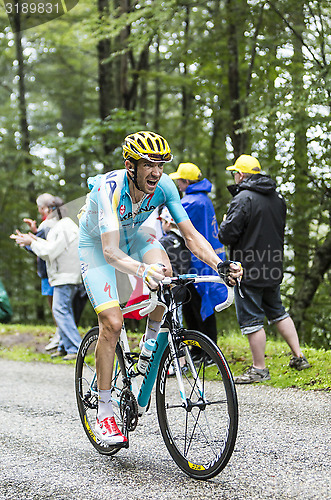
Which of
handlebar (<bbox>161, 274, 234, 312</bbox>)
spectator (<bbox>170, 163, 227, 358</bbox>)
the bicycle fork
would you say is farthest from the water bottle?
spectator (<bbox>170, 163, 227, 358</bbox>)

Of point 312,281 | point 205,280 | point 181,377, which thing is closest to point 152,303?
point 205,280

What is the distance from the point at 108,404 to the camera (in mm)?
4012

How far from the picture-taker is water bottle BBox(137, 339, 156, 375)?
12.6 feet

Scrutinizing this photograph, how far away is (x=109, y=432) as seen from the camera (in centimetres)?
392

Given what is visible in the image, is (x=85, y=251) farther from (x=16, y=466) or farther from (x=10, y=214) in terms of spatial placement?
(x=10, y=214)

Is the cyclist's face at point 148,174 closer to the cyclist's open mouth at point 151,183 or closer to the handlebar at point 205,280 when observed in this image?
the cyclist's open mouth at point 151,183

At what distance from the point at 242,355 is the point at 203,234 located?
5.76 ft

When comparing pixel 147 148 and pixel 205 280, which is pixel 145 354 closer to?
pixel 205 280

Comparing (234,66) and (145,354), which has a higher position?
(234,66)

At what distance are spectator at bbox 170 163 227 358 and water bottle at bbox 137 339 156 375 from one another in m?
3.26

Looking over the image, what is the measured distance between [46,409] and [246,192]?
124 inches

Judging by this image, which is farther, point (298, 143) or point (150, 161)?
point (298, 143)

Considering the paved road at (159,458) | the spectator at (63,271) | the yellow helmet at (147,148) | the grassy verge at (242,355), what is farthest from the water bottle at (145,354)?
the spectator at (63,271)

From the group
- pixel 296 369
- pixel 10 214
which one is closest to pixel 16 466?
pixel 296 369
